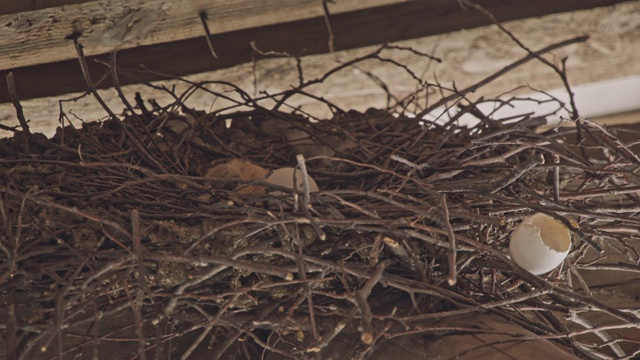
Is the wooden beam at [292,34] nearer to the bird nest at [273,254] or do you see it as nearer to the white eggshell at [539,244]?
the bird nest at [273,254]

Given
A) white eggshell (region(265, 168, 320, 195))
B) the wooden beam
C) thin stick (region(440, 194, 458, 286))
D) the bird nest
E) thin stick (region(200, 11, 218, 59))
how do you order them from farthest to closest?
the wooden beam, thin stick (region(200, 11, 218, 59)), white eggshell (region(265, 168, 320, 195)), the bird nest, thin stick (region(440, 194, 458, 286))

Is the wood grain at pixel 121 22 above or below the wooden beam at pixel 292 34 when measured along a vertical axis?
above

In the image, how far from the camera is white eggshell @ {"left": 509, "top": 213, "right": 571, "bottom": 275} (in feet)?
3.05

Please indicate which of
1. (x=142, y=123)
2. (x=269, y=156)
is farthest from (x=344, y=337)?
(x=142, y=123)

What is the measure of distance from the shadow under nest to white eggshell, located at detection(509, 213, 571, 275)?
2cm

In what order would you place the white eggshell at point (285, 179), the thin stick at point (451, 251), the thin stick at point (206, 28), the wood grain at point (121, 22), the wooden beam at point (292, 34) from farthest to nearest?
1. the wooden beam at point (292, 34)
2. the thin stick at point (206, 28)
3. the wood grain at point (121, 22)
4. the white eggshell at point (285, 179)
5. the thin stick at point (451, 251)

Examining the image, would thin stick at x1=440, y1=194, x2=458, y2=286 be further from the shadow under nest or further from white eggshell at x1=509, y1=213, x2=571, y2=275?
white eggshell at x1=509, y1=213, x2=571, y2=275

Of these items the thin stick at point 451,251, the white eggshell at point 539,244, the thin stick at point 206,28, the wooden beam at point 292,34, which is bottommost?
the white eggshell at point 539,244

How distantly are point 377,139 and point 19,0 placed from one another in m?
0.69

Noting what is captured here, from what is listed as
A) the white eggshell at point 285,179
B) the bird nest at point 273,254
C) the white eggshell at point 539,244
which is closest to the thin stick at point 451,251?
the bird nest at point 273,254

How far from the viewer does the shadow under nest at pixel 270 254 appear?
0.87m

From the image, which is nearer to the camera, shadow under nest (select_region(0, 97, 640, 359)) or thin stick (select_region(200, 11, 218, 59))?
shadow under nest (select_region(0, 97, 640, 359))

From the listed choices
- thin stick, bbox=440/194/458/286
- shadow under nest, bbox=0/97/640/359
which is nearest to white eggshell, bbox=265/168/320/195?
shadow under nest, bbox=0/97/640/359

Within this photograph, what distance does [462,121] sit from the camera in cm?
228
